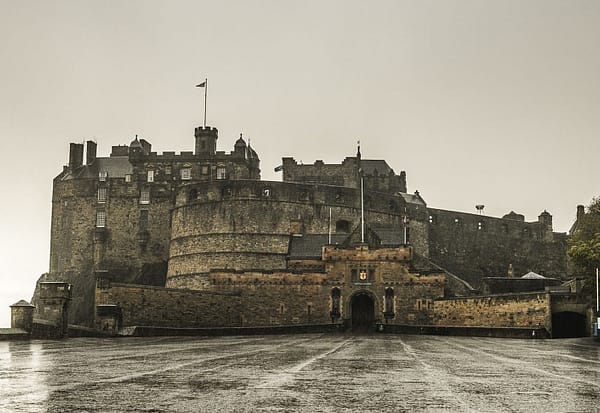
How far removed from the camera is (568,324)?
4062 centimetres

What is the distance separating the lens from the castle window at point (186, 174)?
222 ft

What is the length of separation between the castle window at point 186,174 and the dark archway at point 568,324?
116 ft

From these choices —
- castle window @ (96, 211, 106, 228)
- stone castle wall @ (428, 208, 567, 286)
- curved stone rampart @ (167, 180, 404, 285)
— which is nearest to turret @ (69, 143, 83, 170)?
castle window @ (96, 211, 106, 228)

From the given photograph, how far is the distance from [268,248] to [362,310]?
35.4ft

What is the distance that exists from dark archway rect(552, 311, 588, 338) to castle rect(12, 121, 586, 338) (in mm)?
1405

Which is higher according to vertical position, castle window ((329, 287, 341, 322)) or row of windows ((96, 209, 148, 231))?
row of windows ((96, 209, 148, 231))

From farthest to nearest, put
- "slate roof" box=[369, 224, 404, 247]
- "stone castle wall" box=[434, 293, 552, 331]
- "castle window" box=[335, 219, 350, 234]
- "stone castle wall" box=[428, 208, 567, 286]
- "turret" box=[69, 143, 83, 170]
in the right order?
"turret" box=[69, 143, 83, 170] < "stone castle wall" box=[428, 208, 567, 286] < "castle window" box=[335, 219, 350, 234] < "slate roof" box=[369, 224, 404, 247] < "stone castle wall" box=[434, 293, 552, 331]

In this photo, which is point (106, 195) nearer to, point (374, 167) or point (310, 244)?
point (310, 244)

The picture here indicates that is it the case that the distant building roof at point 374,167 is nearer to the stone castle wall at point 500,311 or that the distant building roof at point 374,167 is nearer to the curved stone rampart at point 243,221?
the curved stone rampart at point 243,221

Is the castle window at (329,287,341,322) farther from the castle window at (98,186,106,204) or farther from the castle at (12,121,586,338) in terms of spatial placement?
the castle window at (98,186,106,204)

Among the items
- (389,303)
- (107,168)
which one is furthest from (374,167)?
(389,303)

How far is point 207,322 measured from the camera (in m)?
45.0

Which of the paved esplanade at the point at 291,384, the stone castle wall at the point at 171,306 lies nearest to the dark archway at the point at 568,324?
the stone castle wall at the point at 171,306

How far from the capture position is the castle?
44.9 meters
